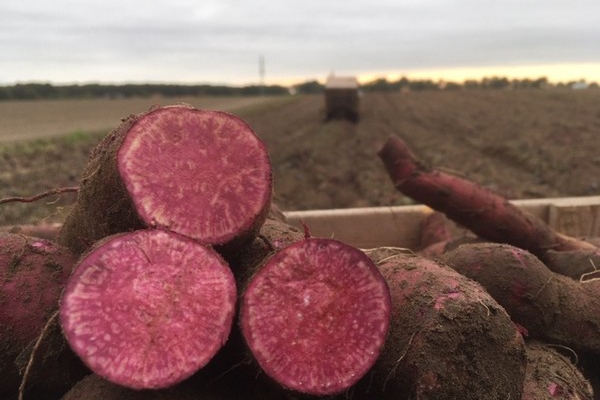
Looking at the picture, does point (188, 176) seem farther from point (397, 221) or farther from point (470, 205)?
point (397, 221)

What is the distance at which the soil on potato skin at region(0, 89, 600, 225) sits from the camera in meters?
10.3

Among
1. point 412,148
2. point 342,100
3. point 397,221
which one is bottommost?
point 412,148

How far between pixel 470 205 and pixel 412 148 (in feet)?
43.1

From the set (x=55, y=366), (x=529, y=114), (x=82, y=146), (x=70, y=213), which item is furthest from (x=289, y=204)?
(x=529, y=114)

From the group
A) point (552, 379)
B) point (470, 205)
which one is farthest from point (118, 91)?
point (552, 379)

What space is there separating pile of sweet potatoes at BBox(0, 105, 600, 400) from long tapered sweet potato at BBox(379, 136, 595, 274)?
123 cm

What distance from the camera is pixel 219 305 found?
1563 mm

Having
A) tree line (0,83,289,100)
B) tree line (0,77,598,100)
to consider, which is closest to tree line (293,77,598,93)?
tree line (0,77,598,100)

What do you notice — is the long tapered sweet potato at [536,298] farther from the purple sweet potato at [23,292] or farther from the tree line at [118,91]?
the tree line at [118,91]

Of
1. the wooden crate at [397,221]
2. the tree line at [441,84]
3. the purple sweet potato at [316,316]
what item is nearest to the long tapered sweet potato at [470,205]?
the wooden crate at [397,221]

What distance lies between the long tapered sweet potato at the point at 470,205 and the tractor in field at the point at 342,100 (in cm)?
1936

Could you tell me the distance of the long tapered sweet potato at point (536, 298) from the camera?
2.46 meters

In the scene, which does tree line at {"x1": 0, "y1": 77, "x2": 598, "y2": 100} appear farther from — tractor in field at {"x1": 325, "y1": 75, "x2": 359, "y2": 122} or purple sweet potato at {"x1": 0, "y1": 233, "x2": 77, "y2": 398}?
purple sweet potato at {"x1": 0, "y1": 233, "x2": 77, "y2": 398}

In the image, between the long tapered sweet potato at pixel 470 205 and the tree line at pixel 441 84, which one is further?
the tree line at pixel 441 84
